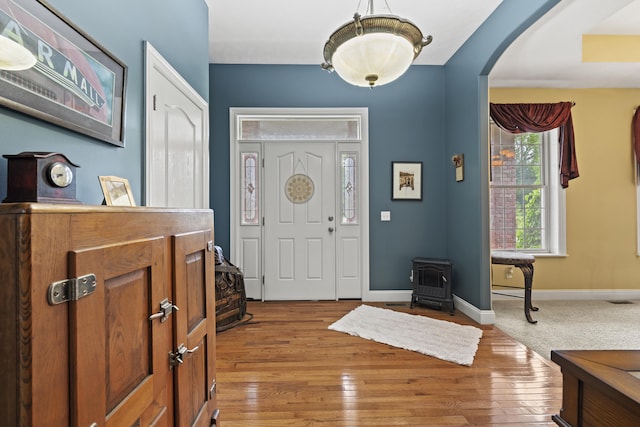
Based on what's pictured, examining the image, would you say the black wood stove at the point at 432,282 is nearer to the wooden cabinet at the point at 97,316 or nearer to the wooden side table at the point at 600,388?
the wooden side table at the point at 600,388

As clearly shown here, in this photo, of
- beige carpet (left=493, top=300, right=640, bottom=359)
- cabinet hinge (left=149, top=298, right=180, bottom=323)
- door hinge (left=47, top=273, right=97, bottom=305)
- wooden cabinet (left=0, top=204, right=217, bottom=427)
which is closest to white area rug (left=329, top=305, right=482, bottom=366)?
beige carpet (left=493, top=300, right=640, bottom=359)

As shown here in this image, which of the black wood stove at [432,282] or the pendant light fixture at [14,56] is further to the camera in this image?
the black wood stove at [432,282]

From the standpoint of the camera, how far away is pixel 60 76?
3.69 ft

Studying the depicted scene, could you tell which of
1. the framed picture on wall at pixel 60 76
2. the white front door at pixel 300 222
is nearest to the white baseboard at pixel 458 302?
the white front door at pixel 300 222

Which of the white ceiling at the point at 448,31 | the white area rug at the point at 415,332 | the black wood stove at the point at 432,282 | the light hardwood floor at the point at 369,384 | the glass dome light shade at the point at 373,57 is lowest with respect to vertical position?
the light hardwood floor at the point at 369,384

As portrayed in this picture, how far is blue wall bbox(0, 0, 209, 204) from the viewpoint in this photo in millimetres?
1034

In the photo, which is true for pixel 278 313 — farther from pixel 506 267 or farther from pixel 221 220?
pixel 506 267

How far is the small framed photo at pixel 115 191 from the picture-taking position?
132cm

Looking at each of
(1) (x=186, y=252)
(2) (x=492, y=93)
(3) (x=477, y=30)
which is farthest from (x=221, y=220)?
(2) (x=492, y=93)

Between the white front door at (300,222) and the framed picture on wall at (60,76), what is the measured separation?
8.19 ft

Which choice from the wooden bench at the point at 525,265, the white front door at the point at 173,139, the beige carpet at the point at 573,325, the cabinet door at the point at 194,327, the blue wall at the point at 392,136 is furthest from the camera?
the blue wall at the point at 392,136

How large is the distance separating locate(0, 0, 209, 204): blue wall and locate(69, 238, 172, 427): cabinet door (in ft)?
1.91

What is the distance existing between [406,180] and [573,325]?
2295mm

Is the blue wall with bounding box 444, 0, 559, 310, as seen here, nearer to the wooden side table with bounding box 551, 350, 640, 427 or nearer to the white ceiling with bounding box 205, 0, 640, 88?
the white ceiling with bounding box 205, 0, 640, 88
